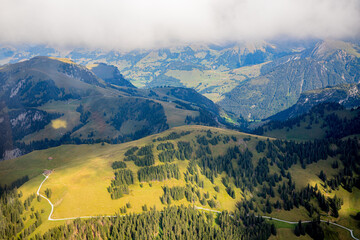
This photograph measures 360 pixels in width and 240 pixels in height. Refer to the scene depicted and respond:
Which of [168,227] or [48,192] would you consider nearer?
[168,227]

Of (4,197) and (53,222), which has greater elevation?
(4,197)

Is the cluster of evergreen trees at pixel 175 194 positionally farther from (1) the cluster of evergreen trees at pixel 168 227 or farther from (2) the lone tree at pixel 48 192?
(2) the lone tree at pixel 48 192

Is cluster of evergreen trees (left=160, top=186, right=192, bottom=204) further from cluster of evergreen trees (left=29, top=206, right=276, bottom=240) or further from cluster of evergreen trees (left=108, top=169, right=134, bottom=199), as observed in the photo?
cluster of evergreen trees (left=108, top=169, right=134, bottom=199)

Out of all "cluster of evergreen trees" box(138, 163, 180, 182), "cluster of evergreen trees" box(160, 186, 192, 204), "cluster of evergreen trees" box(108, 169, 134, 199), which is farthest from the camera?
"cluster of evergreen trees" box(138, 163, 180, 182)

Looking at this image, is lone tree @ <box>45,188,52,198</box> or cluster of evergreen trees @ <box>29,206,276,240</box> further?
lone tree @ <box>45,188,52,198</box>

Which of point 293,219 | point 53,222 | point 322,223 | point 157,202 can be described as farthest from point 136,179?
point 322,223

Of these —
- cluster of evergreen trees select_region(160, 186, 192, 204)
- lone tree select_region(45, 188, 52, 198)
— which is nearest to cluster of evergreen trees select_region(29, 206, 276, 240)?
cluster of evergreen trees select_region(160, 186, 192, 204)

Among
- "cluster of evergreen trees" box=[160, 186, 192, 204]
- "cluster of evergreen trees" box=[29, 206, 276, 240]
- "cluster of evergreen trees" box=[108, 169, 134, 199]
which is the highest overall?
"cluster of evergreen trees" box=[108, 169, 134, 199]

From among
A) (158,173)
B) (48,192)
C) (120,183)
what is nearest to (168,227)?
(120,183)

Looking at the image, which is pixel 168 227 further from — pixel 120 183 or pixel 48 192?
pixel 48 192

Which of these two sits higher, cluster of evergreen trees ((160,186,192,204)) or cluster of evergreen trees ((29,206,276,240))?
cluster of evergreen trees ((160,186,192,204))

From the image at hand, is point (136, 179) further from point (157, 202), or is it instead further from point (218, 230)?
point (218, 230)
